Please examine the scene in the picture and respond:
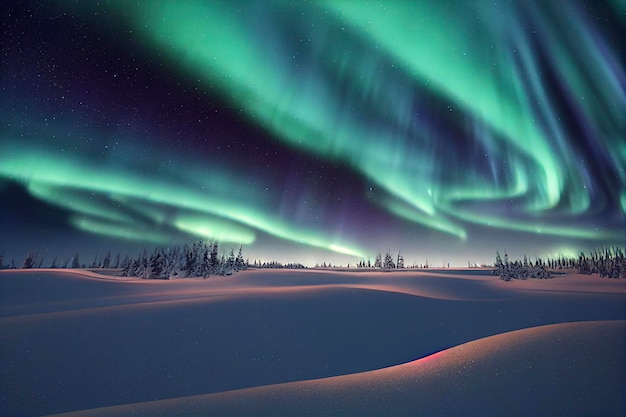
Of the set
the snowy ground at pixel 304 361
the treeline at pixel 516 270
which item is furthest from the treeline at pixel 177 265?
the treeline at pixel 516 270

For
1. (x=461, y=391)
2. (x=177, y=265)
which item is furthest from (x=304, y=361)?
(x=177, y=265)

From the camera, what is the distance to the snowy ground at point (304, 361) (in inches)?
142

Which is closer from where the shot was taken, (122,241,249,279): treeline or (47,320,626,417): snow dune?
(47,320,626,417): snow dune

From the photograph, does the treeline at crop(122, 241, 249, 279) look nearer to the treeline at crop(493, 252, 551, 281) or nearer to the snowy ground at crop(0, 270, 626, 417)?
the snowy ground at crop(0, 270, 626, 417)

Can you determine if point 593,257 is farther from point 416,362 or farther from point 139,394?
point 139,394

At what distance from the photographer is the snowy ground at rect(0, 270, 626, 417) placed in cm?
361

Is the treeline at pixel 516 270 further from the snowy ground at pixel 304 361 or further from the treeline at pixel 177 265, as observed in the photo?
the treeline at pixel 177 265

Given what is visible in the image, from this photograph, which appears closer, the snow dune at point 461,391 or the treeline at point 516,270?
the snow dune at point 461,391

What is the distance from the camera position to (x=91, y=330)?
19.6 ft

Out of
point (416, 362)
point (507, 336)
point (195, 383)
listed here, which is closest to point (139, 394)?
point (195, 383)

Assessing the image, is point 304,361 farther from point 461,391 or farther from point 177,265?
point 177,265

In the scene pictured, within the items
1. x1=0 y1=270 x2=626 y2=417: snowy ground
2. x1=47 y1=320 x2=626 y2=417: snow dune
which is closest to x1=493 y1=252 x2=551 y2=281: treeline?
x1=0 y1=270 x2=626 y2=417: snowy ground

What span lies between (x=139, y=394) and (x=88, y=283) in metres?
13.5

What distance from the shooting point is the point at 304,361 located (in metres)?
5.36
